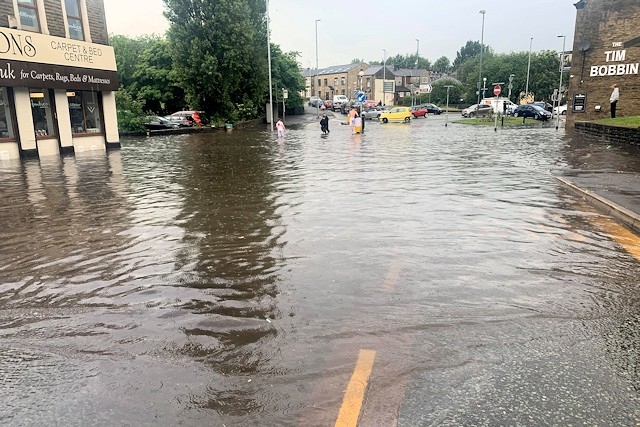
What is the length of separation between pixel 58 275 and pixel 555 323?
569 centimetres

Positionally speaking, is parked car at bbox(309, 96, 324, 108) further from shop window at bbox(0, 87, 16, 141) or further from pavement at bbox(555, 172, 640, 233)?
pavement at bbox(555, 172, 640, 233)

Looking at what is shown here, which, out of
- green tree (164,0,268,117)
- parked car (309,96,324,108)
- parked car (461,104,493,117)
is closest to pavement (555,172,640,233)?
green tree (164,0,268,117)

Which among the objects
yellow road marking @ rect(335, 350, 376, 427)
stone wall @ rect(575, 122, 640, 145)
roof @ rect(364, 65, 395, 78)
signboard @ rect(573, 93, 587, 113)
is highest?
roof @ rect(364, 65, 395, 78)

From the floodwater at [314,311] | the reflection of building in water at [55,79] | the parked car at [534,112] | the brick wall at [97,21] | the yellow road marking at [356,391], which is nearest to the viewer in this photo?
the yellow road marking at [356,391]

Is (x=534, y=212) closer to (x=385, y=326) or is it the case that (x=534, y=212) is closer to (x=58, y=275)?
(x=385, y=326)

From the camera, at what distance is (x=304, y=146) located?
78.2ft

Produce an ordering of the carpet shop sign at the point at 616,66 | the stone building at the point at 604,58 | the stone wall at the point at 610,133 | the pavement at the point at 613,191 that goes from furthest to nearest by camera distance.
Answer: the carpet shop sign at the point at 616,66 < the stone building at the point at 604,58 < the stone wall at the point at 610,133 < the pavement at the point at 613,191

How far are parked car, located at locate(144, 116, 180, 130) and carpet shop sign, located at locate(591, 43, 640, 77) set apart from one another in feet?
95.8

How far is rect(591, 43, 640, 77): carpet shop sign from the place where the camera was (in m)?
27.5

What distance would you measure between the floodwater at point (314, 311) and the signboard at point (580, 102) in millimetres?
23114

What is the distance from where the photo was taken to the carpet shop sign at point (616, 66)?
27.5 metres

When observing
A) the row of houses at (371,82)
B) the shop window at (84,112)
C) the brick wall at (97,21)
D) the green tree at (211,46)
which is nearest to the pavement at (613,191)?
the shop window at (84,112)

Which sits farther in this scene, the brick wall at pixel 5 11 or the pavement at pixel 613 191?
the brick wall at pixel 5 11

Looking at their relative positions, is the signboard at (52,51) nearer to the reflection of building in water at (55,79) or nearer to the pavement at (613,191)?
the reflection of building in water at (55,79)
